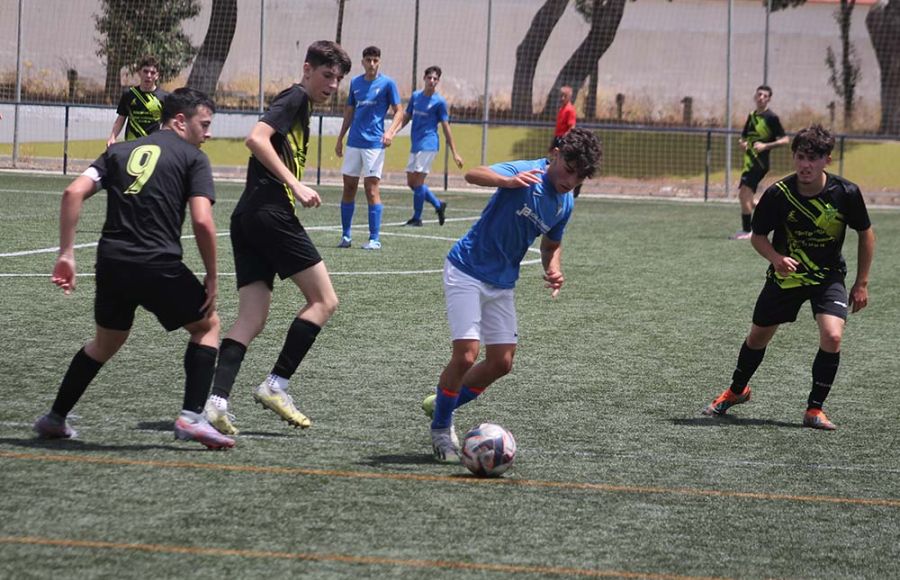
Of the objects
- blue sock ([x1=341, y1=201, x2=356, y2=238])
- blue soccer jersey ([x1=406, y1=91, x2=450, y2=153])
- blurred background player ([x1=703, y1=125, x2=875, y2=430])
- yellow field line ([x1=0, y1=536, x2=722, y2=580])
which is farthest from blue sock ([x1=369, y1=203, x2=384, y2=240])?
yellow field line ([x1=0, y1=536, x2=722, y2=580])

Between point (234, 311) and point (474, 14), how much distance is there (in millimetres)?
20874

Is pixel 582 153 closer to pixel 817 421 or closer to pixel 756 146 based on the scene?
pixel 817 421

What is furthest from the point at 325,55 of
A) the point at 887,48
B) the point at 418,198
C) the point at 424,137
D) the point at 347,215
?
the point at 887,48

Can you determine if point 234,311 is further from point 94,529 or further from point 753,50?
point 753,50

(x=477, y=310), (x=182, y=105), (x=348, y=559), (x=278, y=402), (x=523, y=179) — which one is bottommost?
(x=348, y=559)

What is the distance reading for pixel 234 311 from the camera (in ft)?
36.8

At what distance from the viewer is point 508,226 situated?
6652mm

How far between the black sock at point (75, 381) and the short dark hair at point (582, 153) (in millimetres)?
2281

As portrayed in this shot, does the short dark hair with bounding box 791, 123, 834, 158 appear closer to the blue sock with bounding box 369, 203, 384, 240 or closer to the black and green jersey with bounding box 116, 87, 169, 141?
the blue sock with bounding box 369, 203, 384, 240

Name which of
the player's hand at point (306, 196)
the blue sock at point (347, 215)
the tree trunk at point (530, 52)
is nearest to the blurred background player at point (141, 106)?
the blue sock at point (347, 215)

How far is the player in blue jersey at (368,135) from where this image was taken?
638 inches

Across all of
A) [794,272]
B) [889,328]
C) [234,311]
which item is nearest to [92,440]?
[794,272]

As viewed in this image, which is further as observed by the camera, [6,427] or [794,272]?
[794,272]

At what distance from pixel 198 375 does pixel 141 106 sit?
36.0ft
